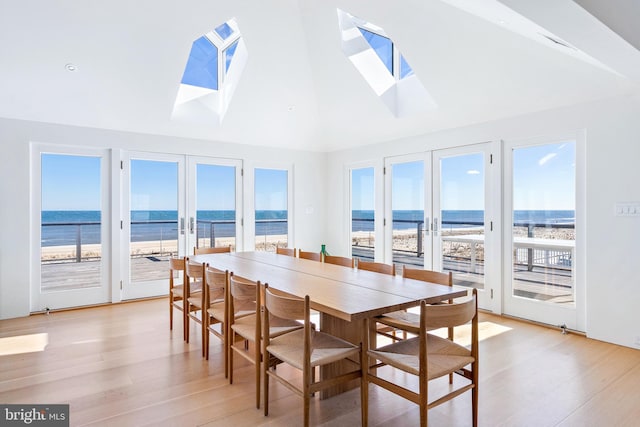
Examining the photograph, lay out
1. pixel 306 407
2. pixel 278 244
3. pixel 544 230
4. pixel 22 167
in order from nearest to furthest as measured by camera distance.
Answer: pixel 306 407, pixel 544 230, pixel 22 167, pixel 278 244

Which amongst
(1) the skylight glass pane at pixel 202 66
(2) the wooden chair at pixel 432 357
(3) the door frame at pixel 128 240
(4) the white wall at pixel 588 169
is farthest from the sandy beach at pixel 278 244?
(2) the wooden chair at pixel 432 357

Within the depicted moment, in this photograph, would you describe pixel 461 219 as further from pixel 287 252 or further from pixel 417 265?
pixel 287 252

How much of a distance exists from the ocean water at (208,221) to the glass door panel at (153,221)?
0.04 feet

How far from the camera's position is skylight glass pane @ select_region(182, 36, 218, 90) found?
199 inches

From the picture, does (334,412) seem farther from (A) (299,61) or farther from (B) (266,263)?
(A) (299,61)

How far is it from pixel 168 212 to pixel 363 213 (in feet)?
10.2

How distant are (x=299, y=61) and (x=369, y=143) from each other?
5.97 feet

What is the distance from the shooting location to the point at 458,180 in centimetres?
489

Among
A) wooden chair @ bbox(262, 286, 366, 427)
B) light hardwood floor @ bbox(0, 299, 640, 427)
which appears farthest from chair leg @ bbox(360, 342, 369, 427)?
light hardwood floor @ bbox(0, 299, 640, 427)

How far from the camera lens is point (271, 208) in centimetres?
641

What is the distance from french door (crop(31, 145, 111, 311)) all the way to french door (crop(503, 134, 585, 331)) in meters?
5.16

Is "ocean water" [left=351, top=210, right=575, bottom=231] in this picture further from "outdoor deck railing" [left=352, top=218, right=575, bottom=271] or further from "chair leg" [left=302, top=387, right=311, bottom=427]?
"chair leg" [left=302, top=387, right=311, bottom=427]

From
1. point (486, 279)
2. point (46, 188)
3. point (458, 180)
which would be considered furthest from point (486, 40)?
point (46, 188)

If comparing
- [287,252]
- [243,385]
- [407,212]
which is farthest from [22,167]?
[407,212]
